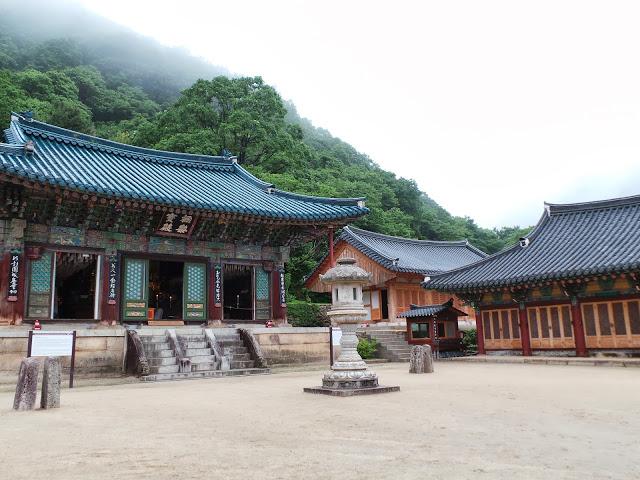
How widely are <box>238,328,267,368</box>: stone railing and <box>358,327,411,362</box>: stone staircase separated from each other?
778 cm

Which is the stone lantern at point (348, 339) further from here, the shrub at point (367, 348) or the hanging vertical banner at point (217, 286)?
the shrub at point (367, 348)

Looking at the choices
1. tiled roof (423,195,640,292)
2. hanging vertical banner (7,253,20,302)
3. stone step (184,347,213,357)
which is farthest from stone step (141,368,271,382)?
tiled roof (423,195,640,292)

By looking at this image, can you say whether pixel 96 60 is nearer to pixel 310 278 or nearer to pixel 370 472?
pixel 310 278

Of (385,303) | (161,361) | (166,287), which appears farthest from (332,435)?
(385,303)

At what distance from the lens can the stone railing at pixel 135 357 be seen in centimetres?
1300

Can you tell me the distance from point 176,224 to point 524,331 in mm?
13629

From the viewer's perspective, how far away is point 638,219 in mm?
19250

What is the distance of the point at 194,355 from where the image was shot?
14.5 m

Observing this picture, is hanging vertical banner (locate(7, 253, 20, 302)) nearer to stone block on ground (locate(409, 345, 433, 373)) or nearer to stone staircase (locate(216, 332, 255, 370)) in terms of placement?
stone staircase (locate(216, 332, 255, 370))

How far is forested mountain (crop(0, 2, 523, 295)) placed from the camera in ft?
127

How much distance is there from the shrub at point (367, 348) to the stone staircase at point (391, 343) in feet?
1.43

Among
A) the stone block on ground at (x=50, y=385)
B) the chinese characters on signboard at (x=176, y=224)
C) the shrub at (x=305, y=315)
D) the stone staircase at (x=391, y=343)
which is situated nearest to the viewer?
the stone block on ground at (x=50, y=385)

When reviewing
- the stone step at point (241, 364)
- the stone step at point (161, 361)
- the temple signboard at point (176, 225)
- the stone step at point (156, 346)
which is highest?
the temple signboard at point (176, 225)

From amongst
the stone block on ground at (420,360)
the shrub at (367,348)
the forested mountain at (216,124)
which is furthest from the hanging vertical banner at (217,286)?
the forested mountain at (216,124)
